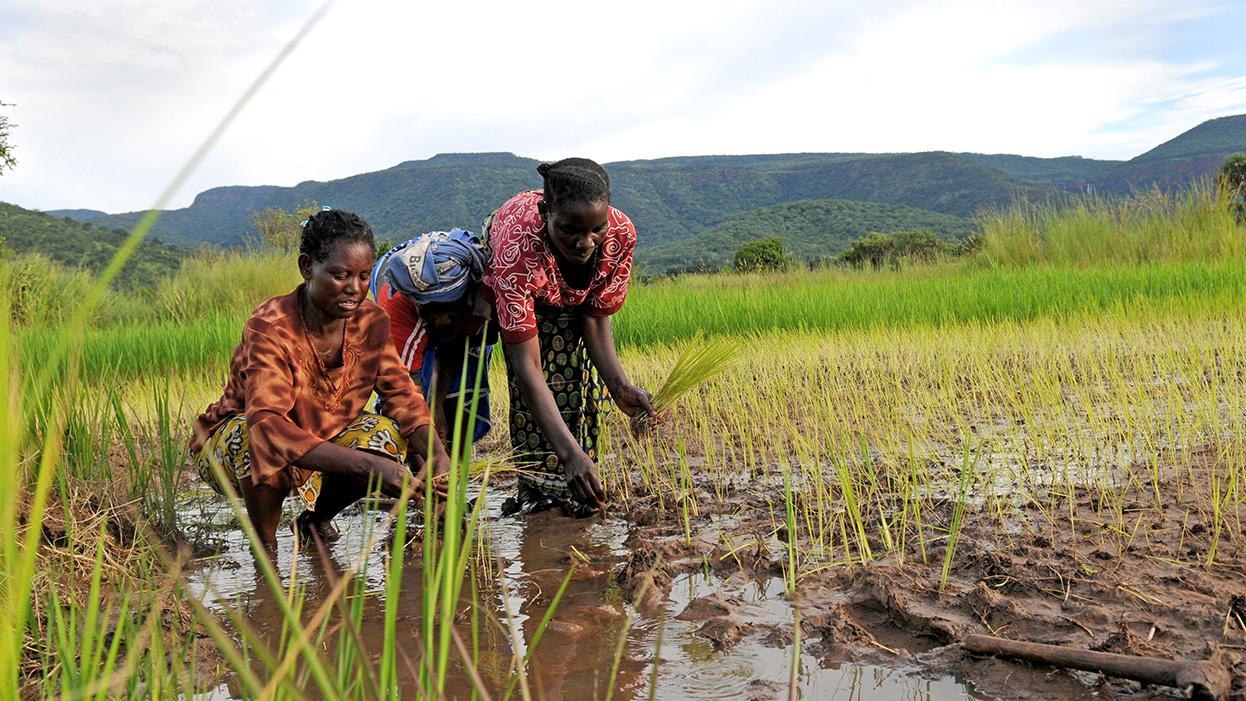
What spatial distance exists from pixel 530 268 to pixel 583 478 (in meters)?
0.73

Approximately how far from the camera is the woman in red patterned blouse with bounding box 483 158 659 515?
3234 mm

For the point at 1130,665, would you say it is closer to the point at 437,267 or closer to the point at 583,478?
the point at 583,478

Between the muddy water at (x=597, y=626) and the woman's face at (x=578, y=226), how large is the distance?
98 centimetres

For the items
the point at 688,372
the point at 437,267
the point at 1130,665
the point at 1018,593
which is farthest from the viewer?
the point at 688,372

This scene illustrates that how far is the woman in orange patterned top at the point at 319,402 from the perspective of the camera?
3.13m

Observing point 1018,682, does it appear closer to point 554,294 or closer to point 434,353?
point 554,294

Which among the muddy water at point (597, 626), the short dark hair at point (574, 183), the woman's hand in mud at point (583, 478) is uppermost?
the short dark hair at point (574, 183)

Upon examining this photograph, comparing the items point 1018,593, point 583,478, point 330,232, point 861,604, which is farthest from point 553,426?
point 1018,593

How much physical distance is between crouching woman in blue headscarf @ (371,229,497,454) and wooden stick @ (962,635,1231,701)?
2021mm

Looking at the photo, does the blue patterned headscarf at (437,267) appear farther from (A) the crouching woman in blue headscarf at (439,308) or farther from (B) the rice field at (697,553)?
(B) the rice field at (697,553)

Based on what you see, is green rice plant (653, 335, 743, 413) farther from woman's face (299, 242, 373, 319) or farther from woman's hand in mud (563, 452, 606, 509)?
woman's face (299, 242, 373, 319)

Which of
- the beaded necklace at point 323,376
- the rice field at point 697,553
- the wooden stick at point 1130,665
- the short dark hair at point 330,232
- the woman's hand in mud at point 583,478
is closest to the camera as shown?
the rice field at point 697,553

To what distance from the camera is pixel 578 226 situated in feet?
10.5

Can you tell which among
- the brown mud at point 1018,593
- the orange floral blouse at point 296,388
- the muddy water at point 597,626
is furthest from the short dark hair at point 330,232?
the brown mud at point 1018,593
